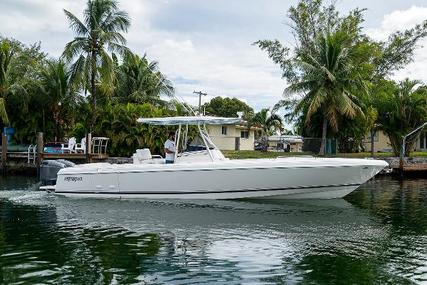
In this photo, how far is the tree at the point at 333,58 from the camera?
33.0 m

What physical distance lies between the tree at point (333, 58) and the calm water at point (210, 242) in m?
18.6

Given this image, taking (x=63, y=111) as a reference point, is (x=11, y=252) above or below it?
below

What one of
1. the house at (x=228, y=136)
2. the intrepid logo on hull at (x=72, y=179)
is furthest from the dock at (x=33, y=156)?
the house at (x=228, y=136)

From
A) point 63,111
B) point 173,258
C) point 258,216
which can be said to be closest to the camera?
point 173,258

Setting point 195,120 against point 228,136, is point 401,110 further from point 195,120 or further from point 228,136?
point 195,120

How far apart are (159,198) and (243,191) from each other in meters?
2.68

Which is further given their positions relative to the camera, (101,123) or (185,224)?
(101,123)

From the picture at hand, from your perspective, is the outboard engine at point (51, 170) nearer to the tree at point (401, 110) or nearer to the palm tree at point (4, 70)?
the palm tree at point (4, 70)

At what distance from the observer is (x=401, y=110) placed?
112 feet

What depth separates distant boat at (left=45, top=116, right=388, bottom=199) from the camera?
14679 mm

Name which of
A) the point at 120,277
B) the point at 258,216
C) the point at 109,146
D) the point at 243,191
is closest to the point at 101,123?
the point at 109,146

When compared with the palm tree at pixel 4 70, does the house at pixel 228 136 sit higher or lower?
lower

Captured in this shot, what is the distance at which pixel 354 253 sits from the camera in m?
8.67

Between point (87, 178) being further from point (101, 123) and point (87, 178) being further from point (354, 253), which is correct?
point (101, 123)
